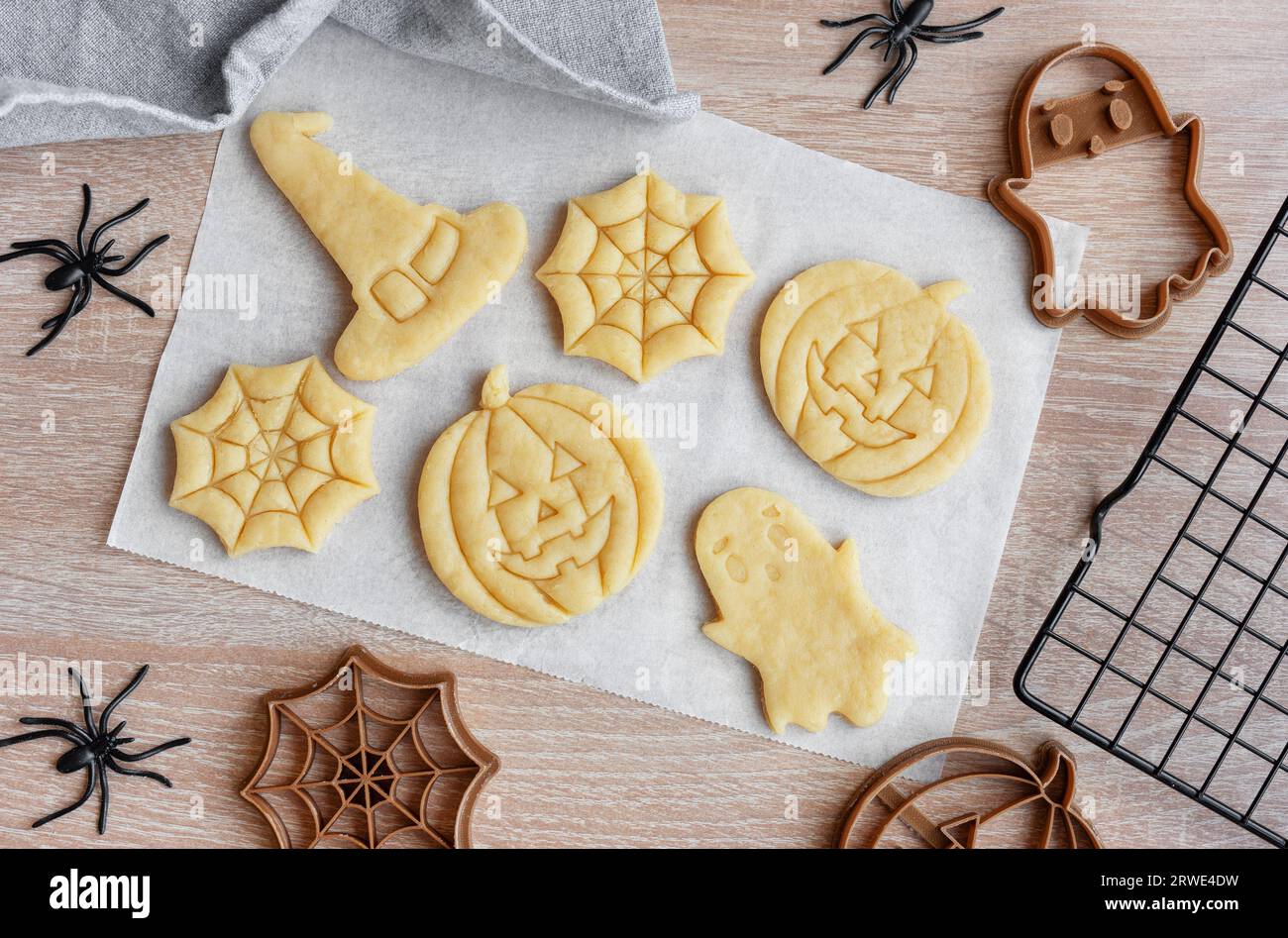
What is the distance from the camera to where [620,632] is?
125 cm

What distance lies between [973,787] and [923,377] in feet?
1.88

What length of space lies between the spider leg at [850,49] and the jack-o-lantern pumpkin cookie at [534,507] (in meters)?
0.59

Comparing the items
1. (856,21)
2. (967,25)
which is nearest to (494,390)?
(856,21)

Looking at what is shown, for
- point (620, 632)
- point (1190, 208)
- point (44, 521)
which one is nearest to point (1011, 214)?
point (1190, 208)

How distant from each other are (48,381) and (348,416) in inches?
17.5

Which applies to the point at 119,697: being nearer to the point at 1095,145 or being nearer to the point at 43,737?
the point at 43,737

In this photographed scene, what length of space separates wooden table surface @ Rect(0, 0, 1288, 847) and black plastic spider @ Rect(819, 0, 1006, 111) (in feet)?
0.06

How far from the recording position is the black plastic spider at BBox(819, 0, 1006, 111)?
1.25 meters

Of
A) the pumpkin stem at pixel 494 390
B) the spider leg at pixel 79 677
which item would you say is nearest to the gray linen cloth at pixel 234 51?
the spider leg at pixel 79 677

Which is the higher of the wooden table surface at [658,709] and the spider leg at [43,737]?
the wooden table surface at [658,709]

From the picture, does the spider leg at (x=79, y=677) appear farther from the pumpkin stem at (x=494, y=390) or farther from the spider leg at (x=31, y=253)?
the pumpkin stem at (x=494, y=390)

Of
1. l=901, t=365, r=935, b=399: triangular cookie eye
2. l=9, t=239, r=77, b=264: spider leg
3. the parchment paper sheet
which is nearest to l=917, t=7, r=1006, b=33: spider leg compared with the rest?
the parchment paper sheet

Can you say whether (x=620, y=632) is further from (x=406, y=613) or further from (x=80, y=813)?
(x=80, y=813)

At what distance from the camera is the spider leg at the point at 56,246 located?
4.17 feet
